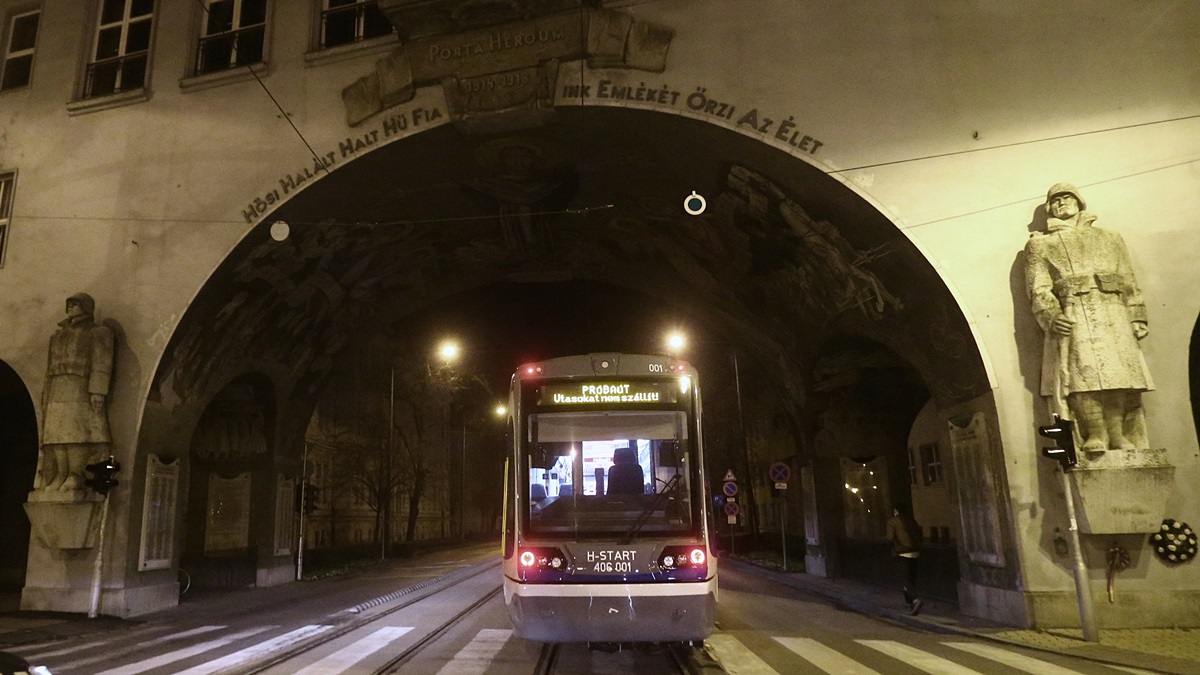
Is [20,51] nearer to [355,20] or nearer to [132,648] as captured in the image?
[355,20]

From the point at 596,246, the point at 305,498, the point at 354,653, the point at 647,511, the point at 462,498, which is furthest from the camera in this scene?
the point at 462,498

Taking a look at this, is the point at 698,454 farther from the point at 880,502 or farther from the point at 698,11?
the point at 880,502

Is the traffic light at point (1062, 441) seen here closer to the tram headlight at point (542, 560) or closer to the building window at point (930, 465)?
the tram headlight at point (542, 560)

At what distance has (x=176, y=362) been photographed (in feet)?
48.8

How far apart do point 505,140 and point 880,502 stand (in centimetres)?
1310

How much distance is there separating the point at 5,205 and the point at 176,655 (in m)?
12.8

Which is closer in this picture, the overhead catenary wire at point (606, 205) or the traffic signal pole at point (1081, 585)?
the traffic signal pole at point (1081, 585)

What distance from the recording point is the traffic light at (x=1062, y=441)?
9555 millimetres

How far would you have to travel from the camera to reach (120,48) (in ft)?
55.6

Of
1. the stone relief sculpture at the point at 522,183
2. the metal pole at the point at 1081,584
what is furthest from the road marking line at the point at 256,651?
the metal pole at the point at 1081,584

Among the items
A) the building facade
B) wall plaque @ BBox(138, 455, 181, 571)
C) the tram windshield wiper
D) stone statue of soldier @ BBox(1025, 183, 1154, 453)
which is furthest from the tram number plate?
wall plaque @ BBox(138, 455, 181, 571)

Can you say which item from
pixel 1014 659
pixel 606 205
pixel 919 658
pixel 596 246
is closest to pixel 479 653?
pixel 919 658

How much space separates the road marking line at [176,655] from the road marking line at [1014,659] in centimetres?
966

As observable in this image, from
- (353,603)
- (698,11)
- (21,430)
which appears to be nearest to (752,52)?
(698,11)
